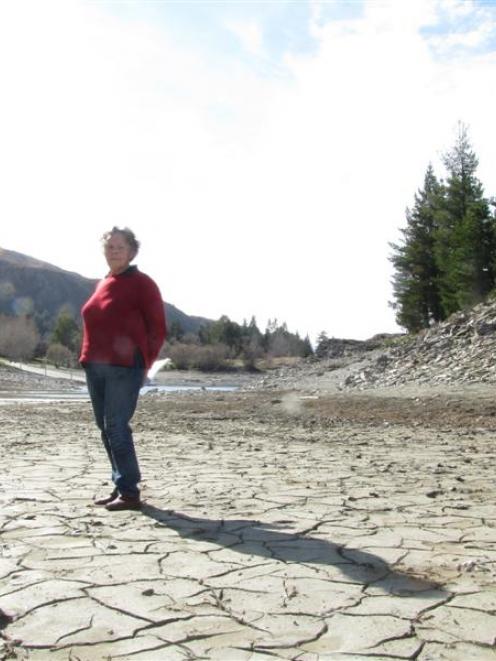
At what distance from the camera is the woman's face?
495cm

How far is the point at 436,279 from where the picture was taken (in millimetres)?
43812

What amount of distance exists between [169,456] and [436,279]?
3851cm

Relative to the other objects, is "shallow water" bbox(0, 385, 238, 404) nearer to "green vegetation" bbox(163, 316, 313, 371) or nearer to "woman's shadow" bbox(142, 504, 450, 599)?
"woman's shadow" bbox(142, 504, 450, 599)

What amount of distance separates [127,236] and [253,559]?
2461 mm

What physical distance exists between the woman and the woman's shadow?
391 millimetres

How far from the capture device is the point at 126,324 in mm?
4836

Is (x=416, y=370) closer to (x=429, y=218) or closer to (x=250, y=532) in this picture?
(x=250, y=532)

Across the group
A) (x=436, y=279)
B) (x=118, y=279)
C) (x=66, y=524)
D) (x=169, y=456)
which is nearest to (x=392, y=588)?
(x=66, y=524)

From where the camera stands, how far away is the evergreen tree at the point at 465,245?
120ft

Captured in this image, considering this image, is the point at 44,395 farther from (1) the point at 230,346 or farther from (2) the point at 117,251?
(1) the point at 230,346

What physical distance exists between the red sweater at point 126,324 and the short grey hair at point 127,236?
23cm

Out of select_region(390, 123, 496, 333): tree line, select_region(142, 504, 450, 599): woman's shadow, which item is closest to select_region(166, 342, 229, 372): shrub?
select_region(390, 123, 496, 333): tree line

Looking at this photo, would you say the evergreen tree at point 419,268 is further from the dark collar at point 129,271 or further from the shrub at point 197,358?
the shrub at point 197,358

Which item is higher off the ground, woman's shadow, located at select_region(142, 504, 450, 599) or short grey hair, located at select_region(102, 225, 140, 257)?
short grey hair, located at select_region(102, 225, 140, 257)
